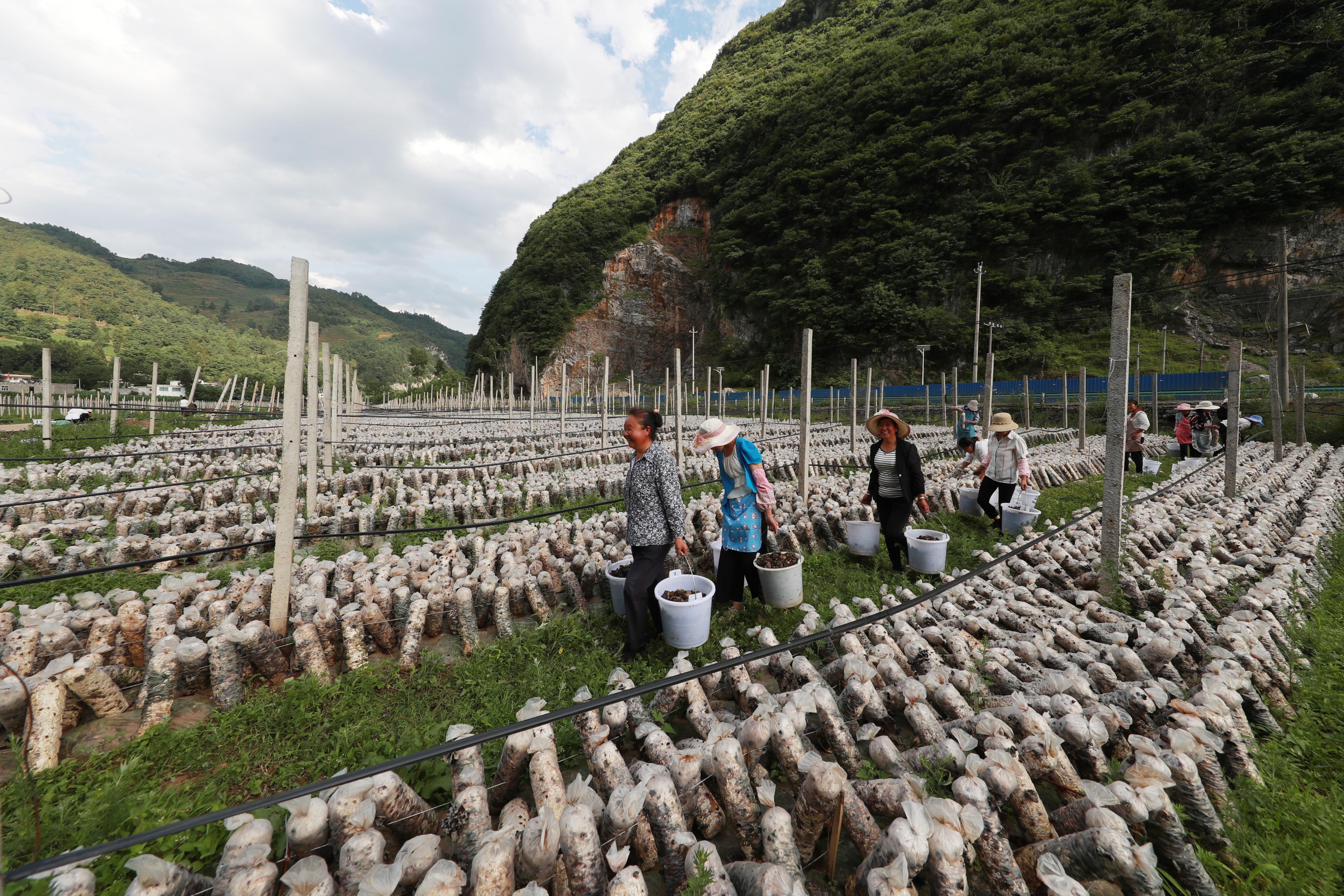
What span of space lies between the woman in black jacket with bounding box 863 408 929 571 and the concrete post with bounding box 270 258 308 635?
5153mm

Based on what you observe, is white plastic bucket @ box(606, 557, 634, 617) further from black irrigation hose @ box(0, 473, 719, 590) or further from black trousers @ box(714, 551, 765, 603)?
black trousers @ box(714, 551, 765, 603)

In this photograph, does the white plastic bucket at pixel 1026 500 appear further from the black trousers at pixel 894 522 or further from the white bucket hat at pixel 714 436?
the white bucket hat at pixel 714 436

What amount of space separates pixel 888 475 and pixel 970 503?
326 cm

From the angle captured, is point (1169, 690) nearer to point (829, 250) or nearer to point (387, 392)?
point (829, 250)

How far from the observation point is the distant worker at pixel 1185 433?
40.9 ft

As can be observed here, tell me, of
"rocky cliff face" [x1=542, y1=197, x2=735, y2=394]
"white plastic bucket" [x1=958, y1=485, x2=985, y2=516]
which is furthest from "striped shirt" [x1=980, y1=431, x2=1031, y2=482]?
"rocky cliff face" [x1=542, y1=197, x2=735, y2=394]

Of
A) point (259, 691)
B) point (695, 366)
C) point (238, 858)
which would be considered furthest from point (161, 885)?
point (695, 366)

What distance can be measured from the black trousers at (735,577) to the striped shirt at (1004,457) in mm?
3891

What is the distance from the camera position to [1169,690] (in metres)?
2.48

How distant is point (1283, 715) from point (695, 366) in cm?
5653

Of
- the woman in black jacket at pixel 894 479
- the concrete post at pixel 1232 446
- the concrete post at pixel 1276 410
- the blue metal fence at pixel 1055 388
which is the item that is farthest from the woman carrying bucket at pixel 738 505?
the blue metal fence at pixel 1055 388

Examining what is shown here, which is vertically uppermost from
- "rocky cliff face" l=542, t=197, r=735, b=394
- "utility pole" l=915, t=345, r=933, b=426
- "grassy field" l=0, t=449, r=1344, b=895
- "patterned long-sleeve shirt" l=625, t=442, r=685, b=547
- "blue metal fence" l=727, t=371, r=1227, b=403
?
"rocky cliff face" l=542, t=197, r=735, b=394

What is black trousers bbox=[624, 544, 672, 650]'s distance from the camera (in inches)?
144

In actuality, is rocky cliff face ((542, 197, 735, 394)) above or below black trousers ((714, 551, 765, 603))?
above
